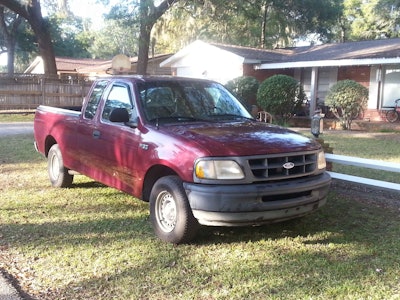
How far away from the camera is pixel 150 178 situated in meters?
5.17

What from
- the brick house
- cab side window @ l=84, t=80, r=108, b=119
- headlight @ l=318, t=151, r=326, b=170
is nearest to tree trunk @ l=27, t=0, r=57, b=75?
the brick house

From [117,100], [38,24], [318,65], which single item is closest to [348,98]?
[318,65]

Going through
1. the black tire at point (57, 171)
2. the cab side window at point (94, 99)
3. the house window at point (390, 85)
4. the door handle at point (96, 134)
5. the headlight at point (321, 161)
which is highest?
the house window at point (390, 85)

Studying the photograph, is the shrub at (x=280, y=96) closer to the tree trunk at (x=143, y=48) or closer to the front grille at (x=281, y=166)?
the tree trunk at (x=143, y=48)

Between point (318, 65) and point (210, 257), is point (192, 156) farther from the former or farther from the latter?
point (318, 65)

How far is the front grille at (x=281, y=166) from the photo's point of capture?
445cm

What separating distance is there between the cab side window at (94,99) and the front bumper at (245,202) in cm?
239

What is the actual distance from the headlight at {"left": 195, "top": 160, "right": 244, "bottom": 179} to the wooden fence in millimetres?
20793

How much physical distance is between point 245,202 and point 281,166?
56cm

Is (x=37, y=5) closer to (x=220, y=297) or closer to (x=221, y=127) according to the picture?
(x=221, y=127)

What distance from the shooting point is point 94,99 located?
21.1 ft

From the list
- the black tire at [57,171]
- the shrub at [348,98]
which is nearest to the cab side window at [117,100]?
the black tire at [57,171]

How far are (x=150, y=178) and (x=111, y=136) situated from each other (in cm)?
87

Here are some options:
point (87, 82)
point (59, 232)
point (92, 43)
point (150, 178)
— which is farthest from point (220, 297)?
point (92, 43)
